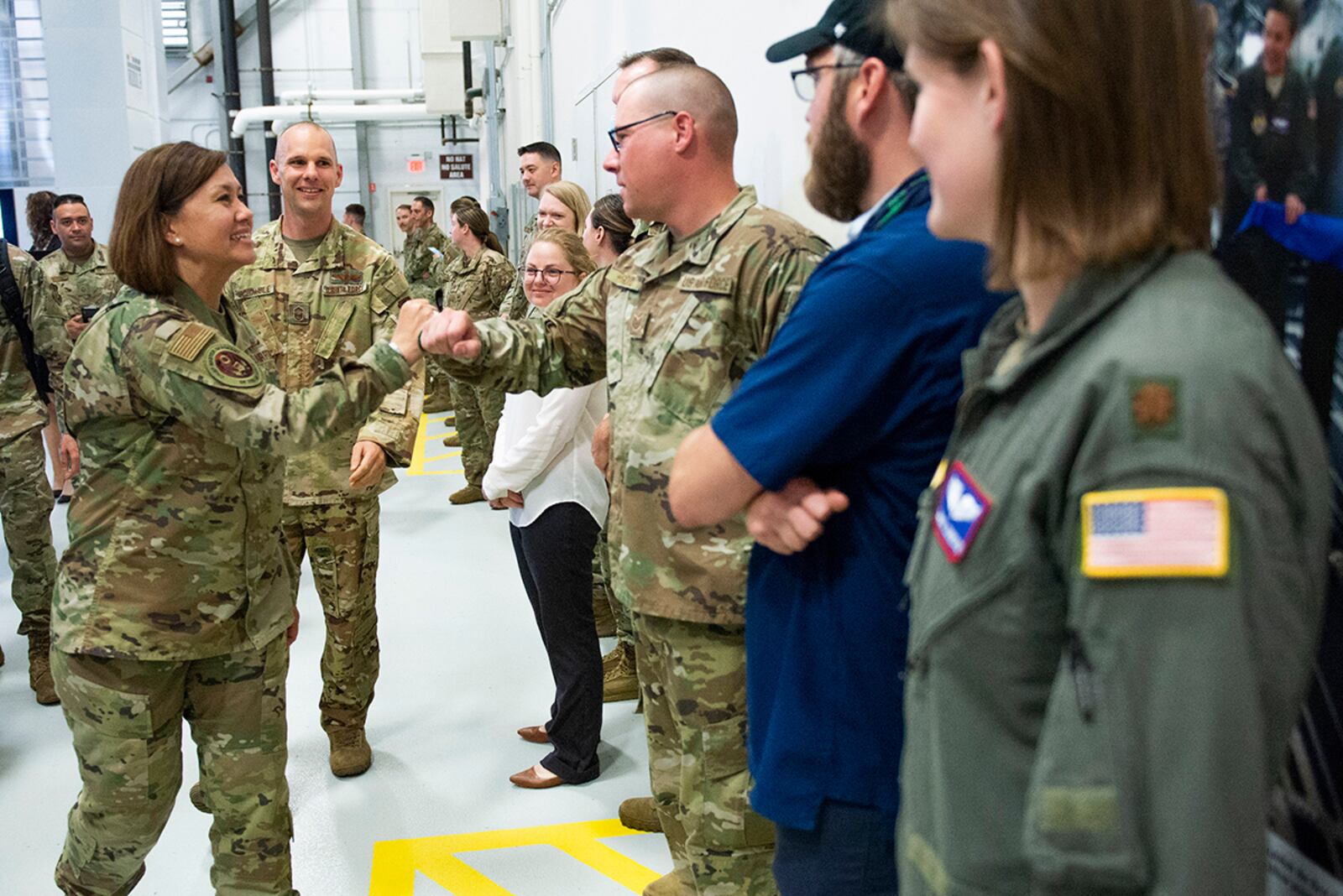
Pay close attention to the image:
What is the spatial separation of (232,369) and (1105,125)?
65.9 inches

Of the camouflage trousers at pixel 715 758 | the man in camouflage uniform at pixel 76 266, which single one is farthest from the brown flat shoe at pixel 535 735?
the man in camouflage uniform at pixel 76 266

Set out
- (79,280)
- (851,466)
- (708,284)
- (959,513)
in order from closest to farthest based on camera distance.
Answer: (959,513)
(851,466)
(708,284)
(79,280)

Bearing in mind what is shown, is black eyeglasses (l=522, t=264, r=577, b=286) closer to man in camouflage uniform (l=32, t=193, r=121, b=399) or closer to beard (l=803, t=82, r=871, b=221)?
beard (l=803, t=82, r=871, b=221)

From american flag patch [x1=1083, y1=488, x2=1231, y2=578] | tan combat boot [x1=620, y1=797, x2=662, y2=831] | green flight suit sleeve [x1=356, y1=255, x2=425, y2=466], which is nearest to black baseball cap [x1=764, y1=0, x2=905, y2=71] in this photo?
american flag patch [x1=1083, y1=488, x2=1231, y2=578]

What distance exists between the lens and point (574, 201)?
3.75 meters

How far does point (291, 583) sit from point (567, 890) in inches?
40.2

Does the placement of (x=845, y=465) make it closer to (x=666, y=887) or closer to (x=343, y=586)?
(x=666, y=887)

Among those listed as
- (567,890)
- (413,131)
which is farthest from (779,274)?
(413,131)

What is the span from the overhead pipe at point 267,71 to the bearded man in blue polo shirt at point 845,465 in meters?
15.7

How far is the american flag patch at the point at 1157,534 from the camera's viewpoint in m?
0.63

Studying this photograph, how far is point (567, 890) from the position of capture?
102 inches

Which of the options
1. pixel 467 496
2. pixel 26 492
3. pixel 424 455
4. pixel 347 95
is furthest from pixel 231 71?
pixel 26 492

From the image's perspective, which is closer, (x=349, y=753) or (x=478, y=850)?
(x=478, y=850)

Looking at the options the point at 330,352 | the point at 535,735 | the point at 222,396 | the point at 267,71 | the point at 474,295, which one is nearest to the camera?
the point at 222,396
